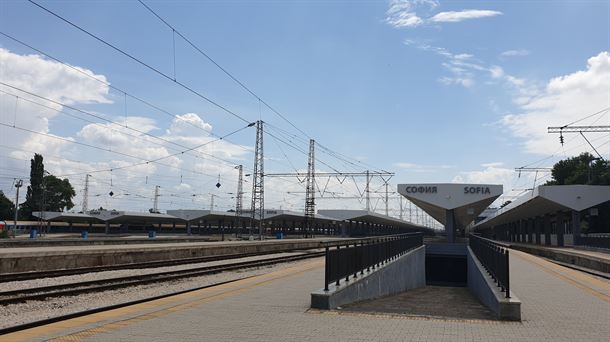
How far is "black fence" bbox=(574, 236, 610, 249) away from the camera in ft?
117

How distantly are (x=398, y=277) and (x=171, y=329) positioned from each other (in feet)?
46.4

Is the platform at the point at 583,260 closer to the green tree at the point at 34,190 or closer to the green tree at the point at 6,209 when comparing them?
the green tree at the point at 34,190

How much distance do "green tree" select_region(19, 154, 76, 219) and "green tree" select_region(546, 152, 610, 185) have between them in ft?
276

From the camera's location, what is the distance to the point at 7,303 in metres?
11.5

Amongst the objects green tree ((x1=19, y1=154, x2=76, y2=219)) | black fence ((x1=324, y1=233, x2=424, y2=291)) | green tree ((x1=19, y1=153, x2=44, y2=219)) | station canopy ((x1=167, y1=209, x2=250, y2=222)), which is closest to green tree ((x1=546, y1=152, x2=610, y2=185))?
station canopy ((x1=167, y1=209, x2=250, y2=222))

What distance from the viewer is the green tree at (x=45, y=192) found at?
100438 millimetres

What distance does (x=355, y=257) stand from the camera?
13.2 meters

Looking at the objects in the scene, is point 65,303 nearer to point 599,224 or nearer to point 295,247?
point 295,247

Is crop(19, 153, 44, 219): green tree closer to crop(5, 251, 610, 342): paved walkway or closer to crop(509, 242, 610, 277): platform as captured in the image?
crop(509, 242, 610, 277): platform

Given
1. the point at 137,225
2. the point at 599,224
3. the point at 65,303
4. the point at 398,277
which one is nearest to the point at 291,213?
the point at 137,225

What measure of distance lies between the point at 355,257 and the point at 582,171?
80.2m

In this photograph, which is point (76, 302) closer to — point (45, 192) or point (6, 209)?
point (45, 192)

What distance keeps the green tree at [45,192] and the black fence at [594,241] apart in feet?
255

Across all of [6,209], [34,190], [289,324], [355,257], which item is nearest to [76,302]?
[289,324]
